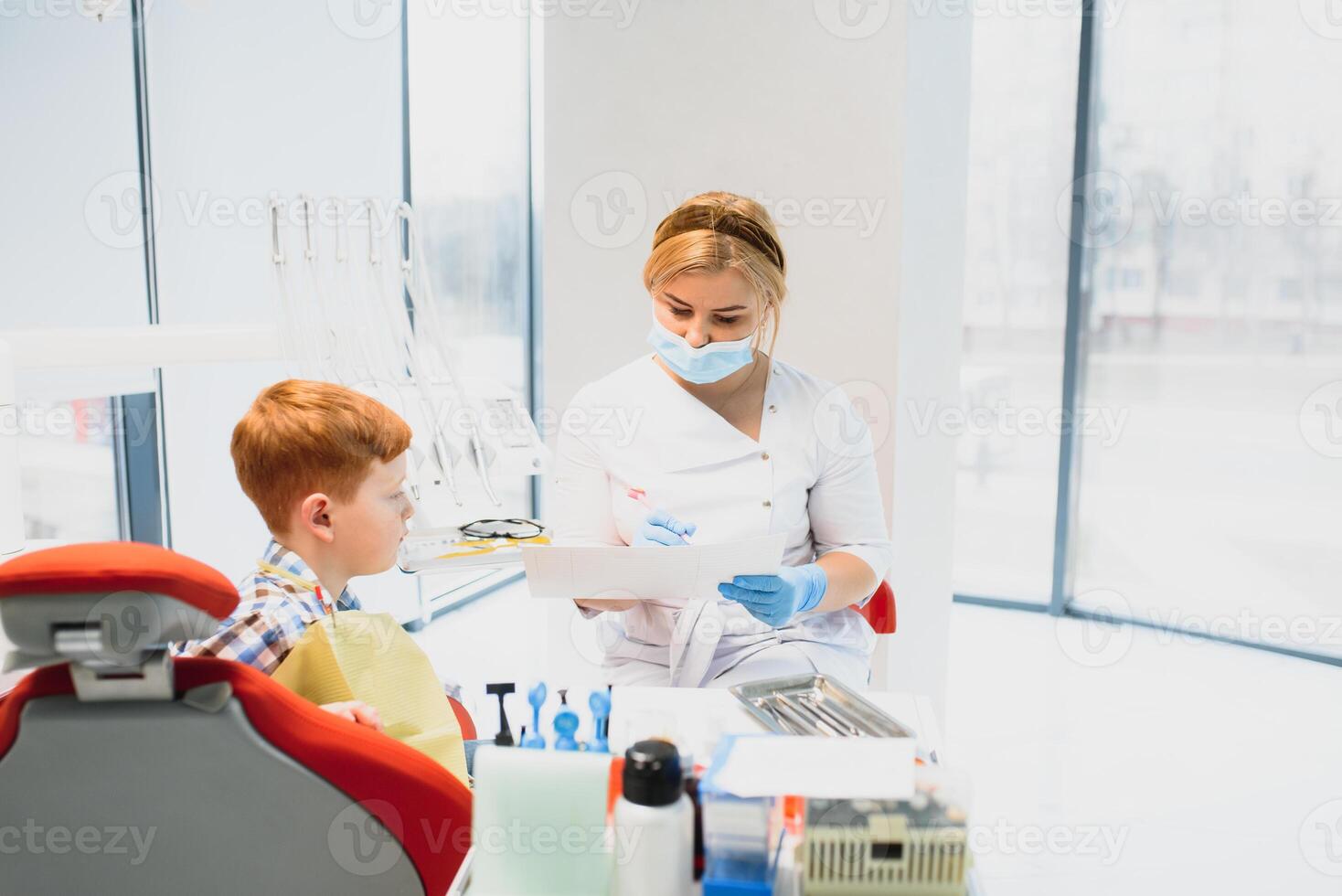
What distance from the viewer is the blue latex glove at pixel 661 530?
1614 mm

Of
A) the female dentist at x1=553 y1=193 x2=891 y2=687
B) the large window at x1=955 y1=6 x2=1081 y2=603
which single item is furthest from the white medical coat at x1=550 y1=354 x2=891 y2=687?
A: the large window at x1=955 y1=6 x2=1081 y2=603

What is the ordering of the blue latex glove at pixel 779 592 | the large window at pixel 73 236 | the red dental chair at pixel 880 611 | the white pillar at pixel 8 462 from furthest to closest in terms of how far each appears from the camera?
the large window at pixel 73 236 < the red dental chair at pixel 880 611 < the blue latex glove at pixel 779 592 < the white pillar at pixel 8 462

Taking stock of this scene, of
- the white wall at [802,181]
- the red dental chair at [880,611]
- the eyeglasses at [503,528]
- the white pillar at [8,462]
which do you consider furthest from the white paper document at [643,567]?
the white wall at [802,181]

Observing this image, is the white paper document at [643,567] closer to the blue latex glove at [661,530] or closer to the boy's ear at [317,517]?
the blue latex glove at [661,530]

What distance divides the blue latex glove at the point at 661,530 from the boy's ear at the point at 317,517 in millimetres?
453

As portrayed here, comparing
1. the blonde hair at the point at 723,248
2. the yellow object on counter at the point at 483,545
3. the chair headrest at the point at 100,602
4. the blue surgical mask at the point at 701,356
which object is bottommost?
the yellow object on counter at the point at 483,545

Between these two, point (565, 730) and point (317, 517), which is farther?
point (317, 517)

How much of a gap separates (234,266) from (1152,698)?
304cm

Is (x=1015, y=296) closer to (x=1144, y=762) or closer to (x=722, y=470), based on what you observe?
(x=1144, y=762)

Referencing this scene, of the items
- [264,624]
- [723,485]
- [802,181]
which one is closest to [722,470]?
[723,485]

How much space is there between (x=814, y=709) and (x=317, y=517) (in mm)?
692

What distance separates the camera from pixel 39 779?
34.4 inches

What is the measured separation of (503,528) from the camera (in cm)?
182

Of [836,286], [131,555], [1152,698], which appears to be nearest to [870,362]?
[836,286]
